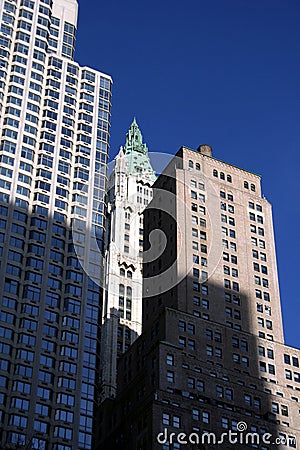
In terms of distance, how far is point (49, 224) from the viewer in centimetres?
14562

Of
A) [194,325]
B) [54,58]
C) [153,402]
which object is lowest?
[153,402]

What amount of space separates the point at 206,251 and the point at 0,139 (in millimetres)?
40758

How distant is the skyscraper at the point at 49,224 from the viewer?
420ft

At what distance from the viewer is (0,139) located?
492 feet

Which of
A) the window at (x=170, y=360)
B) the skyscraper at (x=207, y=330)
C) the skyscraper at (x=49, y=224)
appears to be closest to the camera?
the skyscraper at (x=49, y=224)

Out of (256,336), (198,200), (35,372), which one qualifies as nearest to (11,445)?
(35,372)

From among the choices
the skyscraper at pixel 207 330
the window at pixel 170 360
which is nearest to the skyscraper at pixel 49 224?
A: the window at pixel 170 360

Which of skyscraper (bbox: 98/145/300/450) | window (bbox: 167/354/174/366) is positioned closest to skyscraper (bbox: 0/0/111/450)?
window (bbox: 167/354/174/366)

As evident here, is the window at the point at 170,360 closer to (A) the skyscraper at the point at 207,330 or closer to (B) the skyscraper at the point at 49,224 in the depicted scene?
(A) the skyscraper at the point at 207,330

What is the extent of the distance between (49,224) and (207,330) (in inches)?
1215

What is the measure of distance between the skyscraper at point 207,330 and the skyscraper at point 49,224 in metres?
11.2

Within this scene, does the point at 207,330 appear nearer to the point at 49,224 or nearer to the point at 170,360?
the point at 170,360

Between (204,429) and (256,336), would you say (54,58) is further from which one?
(204,429)

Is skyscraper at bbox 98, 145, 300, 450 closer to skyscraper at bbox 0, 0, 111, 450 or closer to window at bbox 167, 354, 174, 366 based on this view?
window at bbox 167, 354, 174, 366
